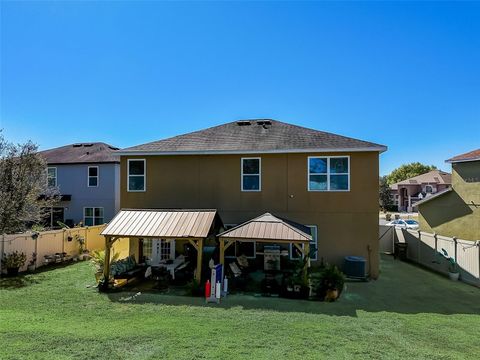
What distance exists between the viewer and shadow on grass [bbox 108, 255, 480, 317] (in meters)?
8.59

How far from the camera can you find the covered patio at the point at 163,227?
1037 centimetres

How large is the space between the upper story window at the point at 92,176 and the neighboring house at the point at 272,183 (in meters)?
9.42

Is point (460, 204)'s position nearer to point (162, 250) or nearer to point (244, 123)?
point (244, 123)

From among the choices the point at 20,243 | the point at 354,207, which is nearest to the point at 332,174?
the point at 354,207

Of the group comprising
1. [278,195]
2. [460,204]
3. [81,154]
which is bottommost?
[460,204]

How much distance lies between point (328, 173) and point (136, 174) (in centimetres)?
979

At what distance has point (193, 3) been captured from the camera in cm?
1082

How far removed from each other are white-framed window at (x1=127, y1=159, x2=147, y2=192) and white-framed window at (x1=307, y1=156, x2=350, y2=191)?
28.0ft

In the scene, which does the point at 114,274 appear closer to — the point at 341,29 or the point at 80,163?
the point at 341,29

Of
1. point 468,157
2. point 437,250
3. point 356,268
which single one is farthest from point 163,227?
point 468,157

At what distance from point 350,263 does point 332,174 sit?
13.3 feet

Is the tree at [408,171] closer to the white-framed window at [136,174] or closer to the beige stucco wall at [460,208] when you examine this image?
the beige stucco wall at [460,208]

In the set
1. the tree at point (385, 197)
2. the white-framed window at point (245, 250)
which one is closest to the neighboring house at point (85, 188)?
the white-framed window at point (245, 250)

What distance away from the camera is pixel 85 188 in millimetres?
22781
